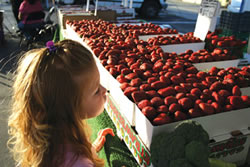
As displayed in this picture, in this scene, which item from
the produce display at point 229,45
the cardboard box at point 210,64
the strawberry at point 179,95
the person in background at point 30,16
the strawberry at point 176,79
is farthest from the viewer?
the person in background at point 30,16

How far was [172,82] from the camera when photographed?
5.42ft

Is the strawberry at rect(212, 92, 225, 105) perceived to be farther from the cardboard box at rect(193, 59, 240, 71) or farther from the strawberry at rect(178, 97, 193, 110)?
the cardboard box at rect(193, 59, 240, 71)

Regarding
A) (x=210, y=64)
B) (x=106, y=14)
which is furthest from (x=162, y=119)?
(x=106, y=14)

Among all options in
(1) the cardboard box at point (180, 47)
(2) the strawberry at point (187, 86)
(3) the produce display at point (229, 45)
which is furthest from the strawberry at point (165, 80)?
(3) the produce display at point (229, 45)

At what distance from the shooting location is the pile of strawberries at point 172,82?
130 centimetres

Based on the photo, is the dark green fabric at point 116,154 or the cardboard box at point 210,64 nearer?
the dark green fabric at point 116,154

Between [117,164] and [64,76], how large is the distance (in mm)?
761

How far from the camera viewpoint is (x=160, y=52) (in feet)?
7.47

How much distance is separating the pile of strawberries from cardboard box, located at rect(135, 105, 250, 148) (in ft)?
0.15

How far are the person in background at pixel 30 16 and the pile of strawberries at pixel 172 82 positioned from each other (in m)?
3.59

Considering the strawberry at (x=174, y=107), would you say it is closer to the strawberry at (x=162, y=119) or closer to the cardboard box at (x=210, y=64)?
the strawberry at (x=162, y=119)

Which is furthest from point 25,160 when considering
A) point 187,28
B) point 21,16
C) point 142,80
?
point 187,28

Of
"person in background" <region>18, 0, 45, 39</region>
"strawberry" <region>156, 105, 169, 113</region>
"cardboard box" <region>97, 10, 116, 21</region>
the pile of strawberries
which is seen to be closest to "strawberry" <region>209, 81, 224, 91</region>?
the pile of strawberries

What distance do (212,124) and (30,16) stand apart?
5.29m
